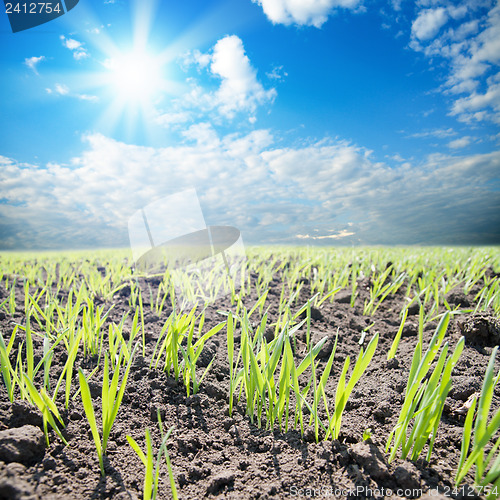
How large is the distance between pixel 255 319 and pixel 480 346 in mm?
1266

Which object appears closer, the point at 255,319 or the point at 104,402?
the point at 104,402

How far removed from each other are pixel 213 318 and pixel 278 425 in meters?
1.12

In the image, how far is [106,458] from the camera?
0.89 metres

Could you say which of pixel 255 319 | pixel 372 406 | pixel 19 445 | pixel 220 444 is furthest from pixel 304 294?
pixel 19 445

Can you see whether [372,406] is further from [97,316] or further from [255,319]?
[97,316]

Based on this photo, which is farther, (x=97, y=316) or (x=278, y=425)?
(x=97, y=316)

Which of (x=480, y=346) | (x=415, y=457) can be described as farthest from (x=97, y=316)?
(x=480, y=346)

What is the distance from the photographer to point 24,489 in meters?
0.67

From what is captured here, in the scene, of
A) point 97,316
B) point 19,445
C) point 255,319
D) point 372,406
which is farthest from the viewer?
point 255,319

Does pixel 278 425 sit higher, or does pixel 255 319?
pixel 255 319

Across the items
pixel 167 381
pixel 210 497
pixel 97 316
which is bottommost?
pixel 210 497

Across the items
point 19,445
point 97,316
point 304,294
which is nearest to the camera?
point 19,445

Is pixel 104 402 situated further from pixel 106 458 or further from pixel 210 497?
pixel 210 497

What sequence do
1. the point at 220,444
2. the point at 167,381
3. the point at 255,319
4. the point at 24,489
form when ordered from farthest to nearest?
the point at 255,319, the point at 167,381, the point at 220,444, the point at 24,489
